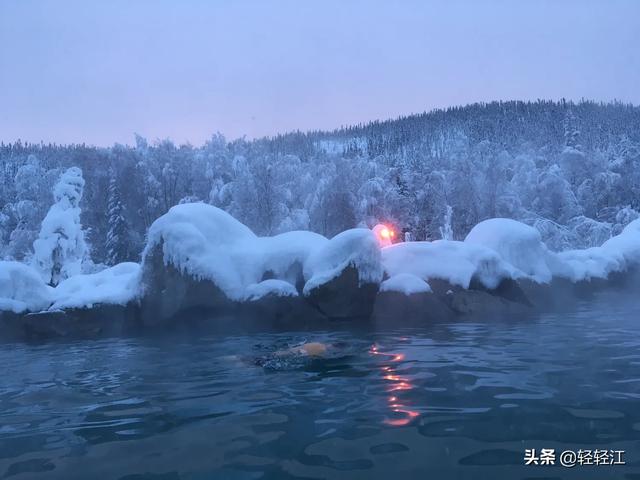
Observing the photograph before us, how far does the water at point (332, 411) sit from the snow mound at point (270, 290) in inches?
140

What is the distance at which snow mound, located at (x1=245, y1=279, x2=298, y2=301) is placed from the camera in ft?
40.7

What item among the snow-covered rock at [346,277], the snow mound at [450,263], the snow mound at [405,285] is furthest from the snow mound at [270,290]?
the snow mound at [450,263]

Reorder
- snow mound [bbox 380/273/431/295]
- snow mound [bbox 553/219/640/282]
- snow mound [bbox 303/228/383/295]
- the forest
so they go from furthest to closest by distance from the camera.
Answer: the forest, snow mound [bbox 553/219/640/282], snow mound [bbox 380/273/431/295], snow mound [bbox 303/228/383/295]

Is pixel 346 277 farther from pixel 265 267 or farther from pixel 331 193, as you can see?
pixel 331 193

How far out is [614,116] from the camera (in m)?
60.5

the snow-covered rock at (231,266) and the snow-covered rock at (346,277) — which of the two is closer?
the snow-covered rock at (346,277)

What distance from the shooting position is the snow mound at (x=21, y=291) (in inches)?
501

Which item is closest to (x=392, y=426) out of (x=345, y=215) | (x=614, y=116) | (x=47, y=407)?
(x=47, y=407)

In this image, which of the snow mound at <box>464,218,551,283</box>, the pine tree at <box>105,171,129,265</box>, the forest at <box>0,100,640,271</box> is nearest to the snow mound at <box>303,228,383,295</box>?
the snow mound at <box>464,218,551,283</box>

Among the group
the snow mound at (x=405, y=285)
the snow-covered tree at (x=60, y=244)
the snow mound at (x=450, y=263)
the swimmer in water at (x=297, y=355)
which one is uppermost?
the snow-covered tree at (x=60, y=244)

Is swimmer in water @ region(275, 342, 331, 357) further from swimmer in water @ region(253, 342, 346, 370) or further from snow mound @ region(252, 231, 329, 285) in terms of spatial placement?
snow mound @ region(252, 231, 329, 285)

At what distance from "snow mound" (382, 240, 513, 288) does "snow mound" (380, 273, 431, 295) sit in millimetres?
549

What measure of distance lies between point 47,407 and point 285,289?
7.27 meters

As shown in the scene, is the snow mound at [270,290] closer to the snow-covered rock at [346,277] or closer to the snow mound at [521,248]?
the snow-covered rock at [346,277]
